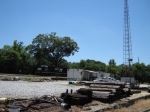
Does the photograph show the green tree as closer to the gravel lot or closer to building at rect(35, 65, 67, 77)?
building at rect(35, 65, 67, 77)

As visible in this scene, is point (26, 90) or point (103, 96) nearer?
point (103, 96)

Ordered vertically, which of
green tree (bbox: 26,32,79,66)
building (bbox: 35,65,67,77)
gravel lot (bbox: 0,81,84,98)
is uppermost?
green tree (bbox: 26,32,79,66)

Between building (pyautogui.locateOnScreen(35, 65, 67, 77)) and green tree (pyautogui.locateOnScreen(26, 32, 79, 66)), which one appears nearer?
building (pyautogui.locateOnScreen(35, 65, 67, 77))

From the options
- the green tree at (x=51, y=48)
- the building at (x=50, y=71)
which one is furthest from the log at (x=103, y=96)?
the green tree at (x=51, y=48)

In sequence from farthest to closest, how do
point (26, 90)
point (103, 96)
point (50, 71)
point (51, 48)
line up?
1. point (51, 48)
2. point (50, 71)
3. point (26, 90)
4. point (103, 96)

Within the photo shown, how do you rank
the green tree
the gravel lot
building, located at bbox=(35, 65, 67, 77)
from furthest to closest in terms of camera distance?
1. the green tree
2. building, located at bbox=(35, 65, 67, 77)
3. the gravel lot

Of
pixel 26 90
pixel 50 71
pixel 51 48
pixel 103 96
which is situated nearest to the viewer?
pixel 103 96

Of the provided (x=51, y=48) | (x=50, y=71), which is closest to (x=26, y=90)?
(x=50, y=71)

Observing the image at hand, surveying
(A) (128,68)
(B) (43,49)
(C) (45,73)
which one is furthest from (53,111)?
(B) (43,49)

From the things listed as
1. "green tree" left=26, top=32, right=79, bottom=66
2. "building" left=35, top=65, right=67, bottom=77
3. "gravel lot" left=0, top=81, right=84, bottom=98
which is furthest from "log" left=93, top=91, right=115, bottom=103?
"green tree" left=26, top=32, right=79, bottom=66

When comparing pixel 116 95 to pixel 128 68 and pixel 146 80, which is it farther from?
pixel 146 80

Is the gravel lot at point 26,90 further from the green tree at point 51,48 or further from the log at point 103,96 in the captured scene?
the green tree at point 51,48

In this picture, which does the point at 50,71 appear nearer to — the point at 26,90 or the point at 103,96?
the point at 26,90

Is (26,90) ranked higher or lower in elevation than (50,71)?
lower
